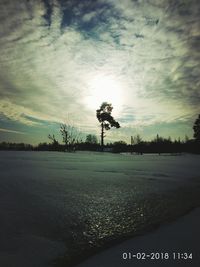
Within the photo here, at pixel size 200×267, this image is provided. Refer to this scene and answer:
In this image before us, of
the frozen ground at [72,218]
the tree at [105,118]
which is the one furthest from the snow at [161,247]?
the tree at [105,118]

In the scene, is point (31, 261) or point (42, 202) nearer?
point (31, 261)

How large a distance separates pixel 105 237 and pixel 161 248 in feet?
2.30

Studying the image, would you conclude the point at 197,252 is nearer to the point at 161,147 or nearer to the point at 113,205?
the point at 113,205

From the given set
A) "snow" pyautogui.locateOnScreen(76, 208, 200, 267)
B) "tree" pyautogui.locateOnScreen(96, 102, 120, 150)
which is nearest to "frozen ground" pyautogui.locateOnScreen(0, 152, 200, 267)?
"snow" pyautogui.locateOnScreen(76, 208, 200, 267)

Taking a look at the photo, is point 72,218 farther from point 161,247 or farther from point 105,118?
point 105,118

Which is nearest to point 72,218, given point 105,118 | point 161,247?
point 161,247

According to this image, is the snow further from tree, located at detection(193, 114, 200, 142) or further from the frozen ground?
tree, located at detection(193, 114, 200, 142)

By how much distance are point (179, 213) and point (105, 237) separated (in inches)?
70.3

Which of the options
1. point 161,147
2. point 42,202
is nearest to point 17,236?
point 42,202

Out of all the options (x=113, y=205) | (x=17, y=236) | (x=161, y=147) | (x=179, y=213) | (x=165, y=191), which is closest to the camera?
(x=17, y=236)

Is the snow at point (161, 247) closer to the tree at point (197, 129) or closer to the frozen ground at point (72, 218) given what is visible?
the frozen ground at point (72, 218)

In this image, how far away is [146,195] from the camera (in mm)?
5598

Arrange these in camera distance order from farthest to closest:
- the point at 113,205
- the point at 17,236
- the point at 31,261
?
the point at 113,205 → the point at 17,236 → the point at 31,261

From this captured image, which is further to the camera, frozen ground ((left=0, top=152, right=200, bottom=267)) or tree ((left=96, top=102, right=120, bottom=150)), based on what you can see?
tree ((left=96, top=102, right=120, bottom=150))
